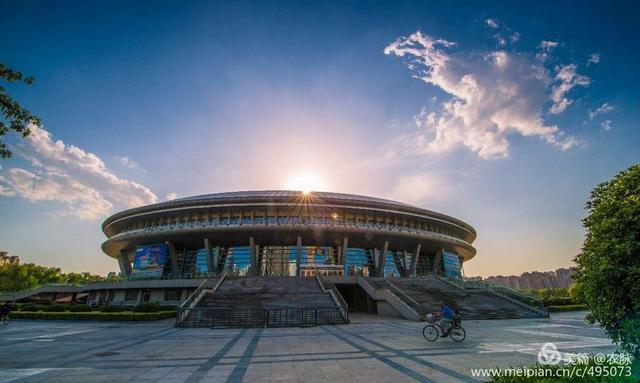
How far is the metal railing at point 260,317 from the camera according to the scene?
1911 cm

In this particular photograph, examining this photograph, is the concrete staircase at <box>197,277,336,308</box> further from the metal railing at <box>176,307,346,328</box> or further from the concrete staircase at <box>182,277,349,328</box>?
the metal railing at <box>176,307,346,328</box>

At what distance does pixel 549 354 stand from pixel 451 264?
47.9 m

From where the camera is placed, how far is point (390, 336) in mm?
13594

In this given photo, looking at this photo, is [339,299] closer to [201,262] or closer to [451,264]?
[201,262]

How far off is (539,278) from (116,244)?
175720 mm

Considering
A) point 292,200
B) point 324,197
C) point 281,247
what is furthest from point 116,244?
point 324,197

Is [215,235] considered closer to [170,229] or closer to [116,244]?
[170,229]

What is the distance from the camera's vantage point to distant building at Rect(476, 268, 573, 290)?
145750 millimetres

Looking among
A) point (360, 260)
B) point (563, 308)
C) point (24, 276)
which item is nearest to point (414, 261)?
point (360, 260)

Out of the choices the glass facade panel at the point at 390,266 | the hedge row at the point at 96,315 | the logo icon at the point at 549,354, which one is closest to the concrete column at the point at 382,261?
the glass facade panel at the point at 390,266

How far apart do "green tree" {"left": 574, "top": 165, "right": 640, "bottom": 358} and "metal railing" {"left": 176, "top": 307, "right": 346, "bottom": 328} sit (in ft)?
51.1

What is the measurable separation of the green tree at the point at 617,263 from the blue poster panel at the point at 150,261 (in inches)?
1793

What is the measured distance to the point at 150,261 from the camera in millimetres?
43688

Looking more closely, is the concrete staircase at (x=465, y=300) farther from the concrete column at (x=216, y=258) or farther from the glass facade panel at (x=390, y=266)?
the concrete column at (x=216, y=258)
